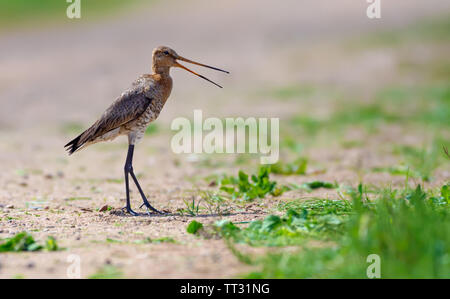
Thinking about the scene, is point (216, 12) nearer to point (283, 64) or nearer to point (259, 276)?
point (283, 64)

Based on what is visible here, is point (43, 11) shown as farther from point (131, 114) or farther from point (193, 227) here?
point (193, 227)

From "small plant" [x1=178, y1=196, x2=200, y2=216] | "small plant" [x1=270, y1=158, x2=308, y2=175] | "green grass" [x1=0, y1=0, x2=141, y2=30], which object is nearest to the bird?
"small plant" [x1=178, y1=196, x2=200, y2=216]

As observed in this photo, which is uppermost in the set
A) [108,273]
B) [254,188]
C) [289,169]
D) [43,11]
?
[43,11]

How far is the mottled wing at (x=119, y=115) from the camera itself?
6320 millimetres

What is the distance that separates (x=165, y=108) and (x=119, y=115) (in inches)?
287

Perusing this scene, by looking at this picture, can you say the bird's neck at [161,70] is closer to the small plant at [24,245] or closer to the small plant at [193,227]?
the small plant at [193,227]

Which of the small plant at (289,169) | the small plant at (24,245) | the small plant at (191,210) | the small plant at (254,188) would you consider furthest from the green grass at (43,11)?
the small plant at (24,245)

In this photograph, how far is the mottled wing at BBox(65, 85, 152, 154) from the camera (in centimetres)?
632

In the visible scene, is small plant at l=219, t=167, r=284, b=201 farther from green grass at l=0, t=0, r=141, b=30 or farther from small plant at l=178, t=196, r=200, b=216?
green grass at l=0, t=0, r=141, b=30

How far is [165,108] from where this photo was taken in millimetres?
13602

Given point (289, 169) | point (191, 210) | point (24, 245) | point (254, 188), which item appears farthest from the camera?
point (289, 169)

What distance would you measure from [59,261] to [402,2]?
2863cm

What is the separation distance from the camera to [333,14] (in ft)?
92.8

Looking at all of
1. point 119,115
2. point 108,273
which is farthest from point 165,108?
point 108,273
